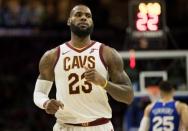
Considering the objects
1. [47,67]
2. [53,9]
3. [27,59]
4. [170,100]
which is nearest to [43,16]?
[53,9]

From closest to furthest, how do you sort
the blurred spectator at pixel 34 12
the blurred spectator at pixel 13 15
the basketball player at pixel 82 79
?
the basketball player at pixel 82 79, the blurred spectator at pixel 13 15, the blurred spectator at pixel 34 12

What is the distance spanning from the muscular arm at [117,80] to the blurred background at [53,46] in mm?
5980

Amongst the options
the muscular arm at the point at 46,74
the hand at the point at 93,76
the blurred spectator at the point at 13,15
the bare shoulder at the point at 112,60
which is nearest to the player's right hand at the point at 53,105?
the hand at the point at 93,76

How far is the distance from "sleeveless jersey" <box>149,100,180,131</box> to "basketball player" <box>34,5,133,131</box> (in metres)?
2.46

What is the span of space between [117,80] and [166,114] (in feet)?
8.68

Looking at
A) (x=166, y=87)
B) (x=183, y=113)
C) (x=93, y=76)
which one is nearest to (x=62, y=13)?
(x=166, y=87)

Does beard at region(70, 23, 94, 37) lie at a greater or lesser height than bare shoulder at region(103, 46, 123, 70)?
greater

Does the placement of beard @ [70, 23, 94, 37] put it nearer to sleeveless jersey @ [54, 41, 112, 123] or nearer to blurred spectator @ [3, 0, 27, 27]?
sleeveless jersey @ [54, 41, 112, 123]

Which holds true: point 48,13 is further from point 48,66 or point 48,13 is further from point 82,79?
point 82,79

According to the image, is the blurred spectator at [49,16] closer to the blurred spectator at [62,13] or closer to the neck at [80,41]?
the blurred spectator at [62,13]

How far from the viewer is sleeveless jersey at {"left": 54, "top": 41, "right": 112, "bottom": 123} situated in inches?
211

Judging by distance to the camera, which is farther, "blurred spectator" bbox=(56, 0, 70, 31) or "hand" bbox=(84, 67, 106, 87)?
"blurred spectator" bbox=(56, 0, 70, 31)

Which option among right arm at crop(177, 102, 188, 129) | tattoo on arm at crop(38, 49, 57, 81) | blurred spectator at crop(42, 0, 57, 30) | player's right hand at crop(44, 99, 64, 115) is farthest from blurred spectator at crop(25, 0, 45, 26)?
player's right hand at crop(44, 99, 64, 115)

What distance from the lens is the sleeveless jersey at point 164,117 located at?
7.84 metres
